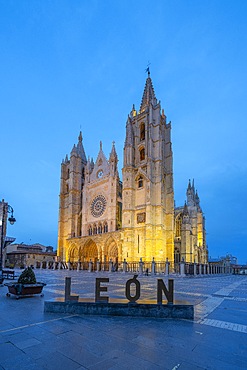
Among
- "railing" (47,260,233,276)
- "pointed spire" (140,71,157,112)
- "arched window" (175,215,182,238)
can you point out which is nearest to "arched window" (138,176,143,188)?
"railing" (47,260,233,276)

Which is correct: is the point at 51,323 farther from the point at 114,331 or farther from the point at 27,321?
the point at 114,331

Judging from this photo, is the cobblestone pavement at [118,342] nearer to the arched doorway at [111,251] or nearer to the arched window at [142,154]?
the arched doorway at [111,251]

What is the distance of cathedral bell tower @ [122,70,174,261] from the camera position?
36.1m

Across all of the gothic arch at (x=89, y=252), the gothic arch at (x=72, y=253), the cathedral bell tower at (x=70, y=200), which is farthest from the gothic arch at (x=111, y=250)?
the cathedral bell tower at (x=70, y=200)

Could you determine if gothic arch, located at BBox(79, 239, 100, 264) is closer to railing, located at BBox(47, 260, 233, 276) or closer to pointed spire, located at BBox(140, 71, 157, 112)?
railing, located at BBox(47, 260, 233, 276)

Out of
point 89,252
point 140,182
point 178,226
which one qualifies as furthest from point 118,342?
point 178,226

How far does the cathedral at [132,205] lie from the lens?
122ft

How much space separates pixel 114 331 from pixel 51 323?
1.40 meters

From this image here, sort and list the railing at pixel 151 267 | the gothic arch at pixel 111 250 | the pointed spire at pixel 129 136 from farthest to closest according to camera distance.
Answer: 1. the pointed spire at pixel 129 136
2. the gothic arch at pixel 111 250
3. the railing at pixel 151 267

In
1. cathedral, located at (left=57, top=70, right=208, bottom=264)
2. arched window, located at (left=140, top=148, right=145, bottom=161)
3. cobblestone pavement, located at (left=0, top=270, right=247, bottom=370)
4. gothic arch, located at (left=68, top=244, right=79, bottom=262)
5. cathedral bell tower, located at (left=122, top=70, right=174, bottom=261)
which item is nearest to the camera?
cobblestone pavement, located at (left=0, top=270, right=247, bottom=370)

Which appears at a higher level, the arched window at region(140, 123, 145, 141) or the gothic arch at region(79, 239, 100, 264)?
the arched window at region(140, 123, 145, 141)

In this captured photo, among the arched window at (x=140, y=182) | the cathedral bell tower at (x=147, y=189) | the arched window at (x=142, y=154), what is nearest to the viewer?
the cathedral bell tower at (x=147, y=189)

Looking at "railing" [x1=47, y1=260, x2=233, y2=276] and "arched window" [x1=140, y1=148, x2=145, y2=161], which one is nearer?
"railing" [x1=47, y1=260, x2=233, y2=276]

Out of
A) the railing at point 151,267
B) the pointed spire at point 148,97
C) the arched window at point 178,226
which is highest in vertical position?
the pointed spire at point 148,97
